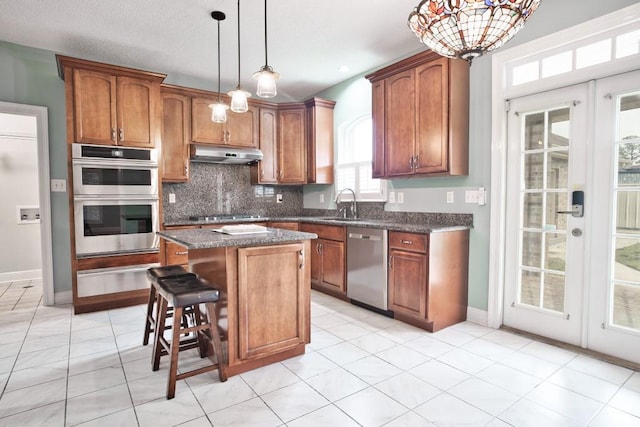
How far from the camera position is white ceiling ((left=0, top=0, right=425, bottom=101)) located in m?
2.87

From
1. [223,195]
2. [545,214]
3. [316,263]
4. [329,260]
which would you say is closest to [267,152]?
[223,195]

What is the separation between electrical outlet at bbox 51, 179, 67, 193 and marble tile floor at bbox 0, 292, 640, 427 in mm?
1519

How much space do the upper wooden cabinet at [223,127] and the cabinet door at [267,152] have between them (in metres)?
0.12

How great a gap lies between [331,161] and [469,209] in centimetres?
217

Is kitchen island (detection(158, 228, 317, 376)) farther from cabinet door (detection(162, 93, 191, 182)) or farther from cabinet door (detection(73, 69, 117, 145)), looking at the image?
cabinet door (detection(162, 93, 191, 182))

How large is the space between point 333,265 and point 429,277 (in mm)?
1286

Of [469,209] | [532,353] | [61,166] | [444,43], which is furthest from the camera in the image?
[61,166]

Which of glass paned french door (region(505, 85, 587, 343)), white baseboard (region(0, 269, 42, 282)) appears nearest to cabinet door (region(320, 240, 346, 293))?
glass paned french door (region(505, 85, 587, 343))

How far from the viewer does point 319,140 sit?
189 inches

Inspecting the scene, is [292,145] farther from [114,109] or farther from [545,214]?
[545,214]

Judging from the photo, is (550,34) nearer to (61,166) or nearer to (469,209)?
(469,209)

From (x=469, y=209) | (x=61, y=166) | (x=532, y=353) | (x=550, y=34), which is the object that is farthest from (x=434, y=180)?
(x=61, y=166)

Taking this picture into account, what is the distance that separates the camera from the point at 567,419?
70.2 inches

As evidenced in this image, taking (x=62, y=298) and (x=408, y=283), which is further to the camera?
(x=62, y=298)
